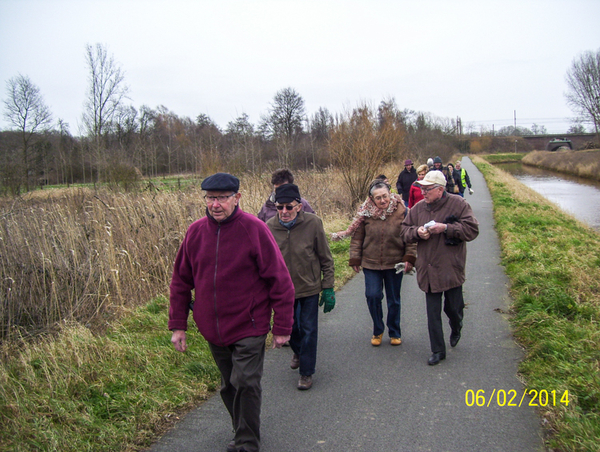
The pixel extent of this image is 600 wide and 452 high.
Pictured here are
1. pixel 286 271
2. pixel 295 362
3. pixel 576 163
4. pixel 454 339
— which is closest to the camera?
pixel 286 271

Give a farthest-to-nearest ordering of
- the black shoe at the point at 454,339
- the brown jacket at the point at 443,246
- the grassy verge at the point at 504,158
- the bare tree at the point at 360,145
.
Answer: the grassy verge at the point at 504,158, the bare tree at the point at 360,145, the black shoe at the point at 454,339, the brown jacket at the point at 443,246

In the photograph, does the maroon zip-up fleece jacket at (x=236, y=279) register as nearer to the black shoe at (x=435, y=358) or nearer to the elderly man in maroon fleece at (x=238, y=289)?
the elderly man in maroon fleece at (x=238, y=289)

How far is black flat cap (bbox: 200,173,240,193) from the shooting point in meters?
2.84

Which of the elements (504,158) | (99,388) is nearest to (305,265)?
(99,388)

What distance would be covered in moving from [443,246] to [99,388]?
3.46 m

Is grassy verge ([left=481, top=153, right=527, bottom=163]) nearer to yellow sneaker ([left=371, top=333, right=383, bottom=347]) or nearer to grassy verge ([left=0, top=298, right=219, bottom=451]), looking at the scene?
yellow sneaker ([left=371, top=333, right=383, bottom=347])

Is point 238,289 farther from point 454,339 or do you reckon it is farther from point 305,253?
point 454,339

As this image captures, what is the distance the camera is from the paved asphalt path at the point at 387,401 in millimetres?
3174

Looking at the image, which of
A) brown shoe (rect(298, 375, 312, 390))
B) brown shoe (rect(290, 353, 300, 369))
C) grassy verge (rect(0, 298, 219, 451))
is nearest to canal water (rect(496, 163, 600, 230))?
brown shoe (rect(290, 353, 300, 369))

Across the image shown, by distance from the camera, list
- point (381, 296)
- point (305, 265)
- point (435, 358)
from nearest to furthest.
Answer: point (305, 265) → point (435, 358) → point (381, 296)

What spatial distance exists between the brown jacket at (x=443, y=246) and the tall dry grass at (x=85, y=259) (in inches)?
160

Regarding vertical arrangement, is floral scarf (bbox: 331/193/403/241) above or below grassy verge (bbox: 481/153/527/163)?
below

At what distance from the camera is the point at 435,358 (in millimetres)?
4410

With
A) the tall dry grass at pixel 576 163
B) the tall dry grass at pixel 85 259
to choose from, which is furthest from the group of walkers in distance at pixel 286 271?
the tall dry grass at pixel 576 163
